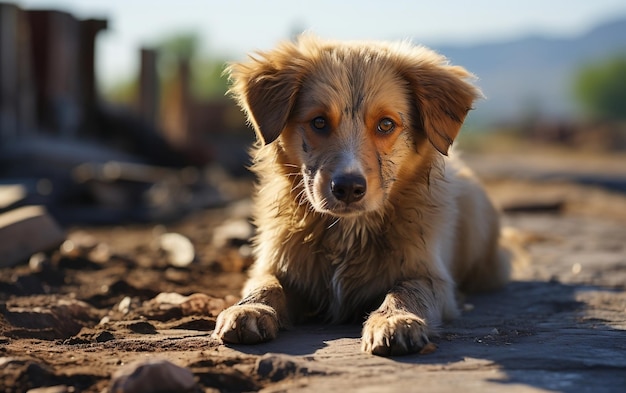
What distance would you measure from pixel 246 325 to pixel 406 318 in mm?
851

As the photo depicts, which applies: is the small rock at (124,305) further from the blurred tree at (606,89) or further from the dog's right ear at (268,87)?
the blurred tree at (606,89)

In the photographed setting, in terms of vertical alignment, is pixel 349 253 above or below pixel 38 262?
below

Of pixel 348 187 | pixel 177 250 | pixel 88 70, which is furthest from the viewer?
pixel 88 70

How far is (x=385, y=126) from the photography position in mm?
5496

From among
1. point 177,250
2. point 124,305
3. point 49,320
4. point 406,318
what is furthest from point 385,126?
point 177,250

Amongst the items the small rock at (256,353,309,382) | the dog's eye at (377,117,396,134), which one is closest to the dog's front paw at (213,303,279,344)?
the small rock at (256,353,309,382)

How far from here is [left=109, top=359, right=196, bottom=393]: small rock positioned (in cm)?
364

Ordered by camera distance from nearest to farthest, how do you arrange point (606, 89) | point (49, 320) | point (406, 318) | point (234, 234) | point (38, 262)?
point (406, 318)
point (49, 320)
point (38, 262)
point (234, 234)
point (606, 89)

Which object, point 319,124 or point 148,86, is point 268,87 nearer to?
point 319,124

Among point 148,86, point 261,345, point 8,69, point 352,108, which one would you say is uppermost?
point 148,86

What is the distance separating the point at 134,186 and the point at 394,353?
958 centimetres

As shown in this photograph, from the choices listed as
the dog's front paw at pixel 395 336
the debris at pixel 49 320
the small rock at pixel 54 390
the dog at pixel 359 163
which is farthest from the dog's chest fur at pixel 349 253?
the small rock at pixel 54 390

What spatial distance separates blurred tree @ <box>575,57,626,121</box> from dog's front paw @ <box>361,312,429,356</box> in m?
87.1

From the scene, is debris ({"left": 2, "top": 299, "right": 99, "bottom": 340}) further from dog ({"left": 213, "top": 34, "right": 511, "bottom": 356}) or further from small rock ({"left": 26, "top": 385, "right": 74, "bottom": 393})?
small rock ({"left": 26, "top": 385, "right": 74, "bottom": 393})
